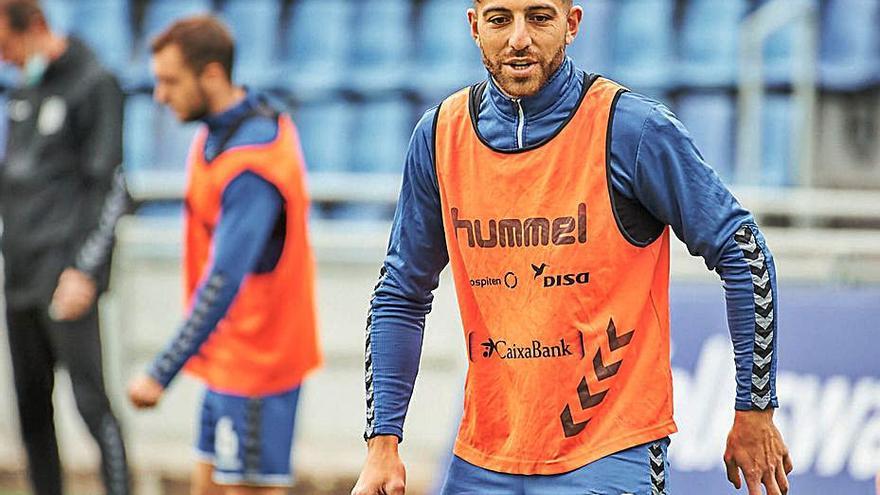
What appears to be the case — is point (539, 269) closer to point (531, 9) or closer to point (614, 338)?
point (614, 338)

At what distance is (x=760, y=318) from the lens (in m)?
3.20

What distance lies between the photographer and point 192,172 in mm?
5379

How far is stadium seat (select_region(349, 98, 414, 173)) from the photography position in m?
10.2

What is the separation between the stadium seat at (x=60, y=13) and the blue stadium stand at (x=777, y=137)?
497cm

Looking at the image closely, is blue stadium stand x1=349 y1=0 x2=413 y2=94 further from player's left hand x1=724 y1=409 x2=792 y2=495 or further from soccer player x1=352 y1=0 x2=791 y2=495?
player's left hand x1=724 y1=409 x2=792 y2=495

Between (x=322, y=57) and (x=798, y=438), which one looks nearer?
(x=798, y=438)

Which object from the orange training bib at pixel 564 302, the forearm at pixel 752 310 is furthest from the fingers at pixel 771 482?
the orange training bib at pixel 564 302

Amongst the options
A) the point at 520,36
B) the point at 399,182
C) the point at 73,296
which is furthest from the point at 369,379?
the point at 399,182

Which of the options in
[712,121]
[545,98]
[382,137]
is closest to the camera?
[545,98]

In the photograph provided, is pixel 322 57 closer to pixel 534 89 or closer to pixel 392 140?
pixel 392 140

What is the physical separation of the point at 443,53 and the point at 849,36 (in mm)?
2677

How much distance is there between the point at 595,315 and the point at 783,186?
244 inches

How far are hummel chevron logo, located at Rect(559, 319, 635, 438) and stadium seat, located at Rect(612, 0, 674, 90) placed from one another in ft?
22.3

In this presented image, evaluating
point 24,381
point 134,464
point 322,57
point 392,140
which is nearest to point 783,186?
point 392,140
